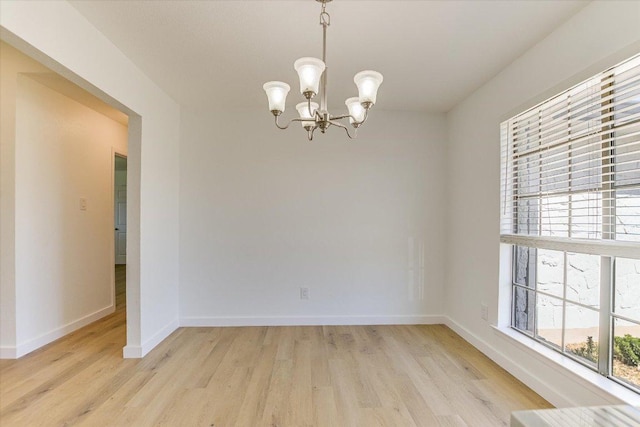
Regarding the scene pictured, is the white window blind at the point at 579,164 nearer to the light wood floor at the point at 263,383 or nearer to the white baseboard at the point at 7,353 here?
the light wood floor at the point at 263,383

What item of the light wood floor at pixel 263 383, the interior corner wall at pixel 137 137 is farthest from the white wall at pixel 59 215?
the light wood floor at pixel 263 383

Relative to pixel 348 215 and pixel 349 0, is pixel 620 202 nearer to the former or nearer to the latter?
pixel 349 0

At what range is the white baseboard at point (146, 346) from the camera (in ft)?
8.70

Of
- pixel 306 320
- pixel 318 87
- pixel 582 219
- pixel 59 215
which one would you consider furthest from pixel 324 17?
pixel 59 215

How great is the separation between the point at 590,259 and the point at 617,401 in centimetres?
74

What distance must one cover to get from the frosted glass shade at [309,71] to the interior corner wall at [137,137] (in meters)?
1.37

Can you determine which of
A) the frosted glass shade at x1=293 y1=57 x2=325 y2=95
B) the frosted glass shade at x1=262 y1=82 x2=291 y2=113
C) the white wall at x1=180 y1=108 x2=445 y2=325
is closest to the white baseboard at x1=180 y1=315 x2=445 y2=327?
the white wall at x1=180 y1=108 x2=445 y2=325

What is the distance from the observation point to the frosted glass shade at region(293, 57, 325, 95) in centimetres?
155

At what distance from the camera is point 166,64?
2508mm

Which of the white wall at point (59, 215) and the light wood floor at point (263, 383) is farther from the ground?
the white wall at point (59, 215)

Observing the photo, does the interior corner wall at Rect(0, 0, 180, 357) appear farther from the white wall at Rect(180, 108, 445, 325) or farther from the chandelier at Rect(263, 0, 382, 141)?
the chandelier at Rect(263, 0, 382, 141)

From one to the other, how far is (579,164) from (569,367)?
47.5 inches

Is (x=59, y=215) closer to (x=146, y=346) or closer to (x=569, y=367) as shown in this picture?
(x=146, y=346)

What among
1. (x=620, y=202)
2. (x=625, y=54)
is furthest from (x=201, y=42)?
(x=620, y=202)
